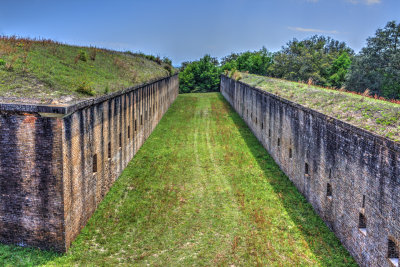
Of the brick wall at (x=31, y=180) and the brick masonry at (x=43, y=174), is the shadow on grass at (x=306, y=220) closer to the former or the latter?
the brick masonry at (x=43, y=174)

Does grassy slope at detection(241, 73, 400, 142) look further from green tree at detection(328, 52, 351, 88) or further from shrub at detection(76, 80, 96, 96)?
green tree at detection(328, 52, 351, 88)

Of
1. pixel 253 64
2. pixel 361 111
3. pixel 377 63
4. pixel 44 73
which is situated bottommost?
pixel 361 111

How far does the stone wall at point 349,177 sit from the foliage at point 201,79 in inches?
1742

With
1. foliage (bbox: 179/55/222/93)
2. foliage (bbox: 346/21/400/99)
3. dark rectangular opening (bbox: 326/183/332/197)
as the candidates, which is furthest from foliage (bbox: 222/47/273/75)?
dark rectangular opening (bbox: 326/183/332/197)

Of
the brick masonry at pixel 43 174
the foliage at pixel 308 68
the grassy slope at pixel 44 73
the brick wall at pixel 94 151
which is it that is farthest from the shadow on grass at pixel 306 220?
the foliage at pixel 308 68

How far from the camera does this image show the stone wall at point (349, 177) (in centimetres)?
688

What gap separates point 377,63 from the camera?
34.0 m

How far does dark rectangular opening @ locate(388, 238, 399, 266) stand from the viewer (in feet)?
21.6

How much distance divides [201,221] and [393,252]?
5.36 metres

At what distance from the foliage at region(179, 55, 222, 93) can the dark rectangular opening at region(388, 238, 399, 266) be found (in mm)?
52521

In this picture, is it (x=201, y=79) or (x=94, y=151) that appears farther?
(x=201, y=79)

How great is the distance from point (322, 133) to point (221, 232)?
4.48m

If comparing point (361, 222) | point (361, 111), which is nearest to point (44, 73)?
point (361, 111)

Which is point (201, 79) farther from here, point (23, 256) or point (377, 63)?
point (23, 256)
